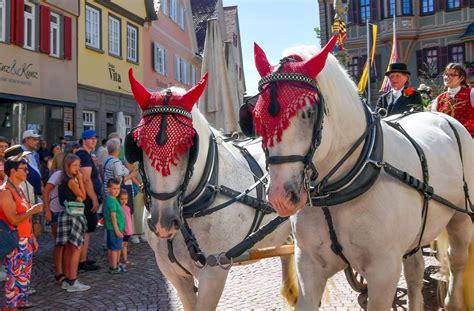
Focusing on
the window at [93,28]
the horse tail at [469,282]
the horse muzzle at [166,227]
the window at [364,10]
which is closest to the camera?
the horse muzzle at [166,227]

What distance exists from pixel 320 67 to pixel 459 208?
174 centimetres

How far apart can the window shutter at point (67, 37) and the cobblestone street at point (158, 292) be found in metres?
10.5

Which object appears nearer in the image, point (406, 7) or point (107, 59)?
point (107, 59)

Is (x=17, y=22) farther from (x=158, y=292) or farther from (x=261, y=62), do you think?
(x=261, y=62)

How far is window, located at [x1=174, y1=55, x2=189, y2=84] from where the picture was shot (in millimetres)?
25844

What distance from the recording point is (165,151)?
2.83 meters

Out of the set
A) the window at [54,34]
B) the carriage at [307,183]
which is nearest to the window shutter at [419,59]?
the window at [54,34]

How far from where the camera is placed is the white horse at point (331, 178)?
2186mm

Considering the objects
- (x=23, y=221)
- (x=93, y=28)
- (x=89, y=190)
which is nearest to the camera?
(x=23, y=221)

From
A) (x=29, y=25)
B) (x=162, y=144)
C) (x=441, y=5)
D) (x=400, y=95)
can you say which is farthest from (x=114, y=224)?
(x=441, y=5)

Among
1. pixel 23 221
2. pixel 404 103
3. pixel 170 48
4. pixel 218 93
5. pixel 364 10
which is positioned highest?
pixel 364 10

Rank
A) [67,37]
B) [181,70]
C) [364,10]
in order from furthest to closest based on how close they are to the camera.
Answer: [364,10] → [181,70] → [67,37]

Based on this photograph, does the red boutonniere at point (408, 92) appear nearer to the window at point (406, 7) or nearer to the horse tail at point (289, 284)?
→ the horse tail at point (289, 284)

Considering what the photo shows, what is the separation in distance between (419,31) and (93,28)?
22595 millimetres
